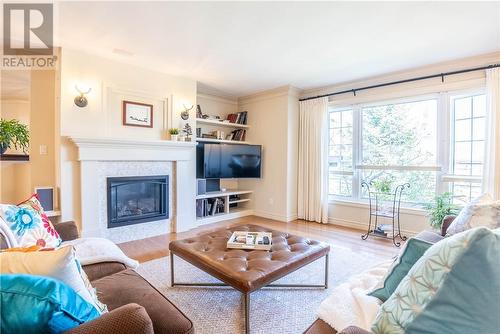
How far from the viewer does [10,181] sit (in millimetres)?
3840

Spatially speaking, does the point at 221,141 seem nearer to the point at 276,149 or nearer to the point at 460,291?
the point at 276,149

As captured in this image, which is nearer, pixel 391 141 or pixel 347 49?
pixel 347 49

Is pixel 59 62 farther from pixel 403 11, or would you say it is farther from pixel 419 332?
pixel 419 332

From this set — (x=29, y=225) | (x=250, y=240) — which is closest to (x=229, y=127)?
(x=250, y=240)

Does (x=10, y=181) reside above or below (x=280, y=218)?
above

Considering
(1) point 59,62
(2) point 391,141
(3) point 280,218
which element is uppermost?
(1) point 59,62

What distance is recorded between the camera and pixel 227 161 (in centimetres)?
460

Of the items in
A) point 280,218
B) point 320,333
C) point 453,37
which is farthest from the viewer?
point 280,218

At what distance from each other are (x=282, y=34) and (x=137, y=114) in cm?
224

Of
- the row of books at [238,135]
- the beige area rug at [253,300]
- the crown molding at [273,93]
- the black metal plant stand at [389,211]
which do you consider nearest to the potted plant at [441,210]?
the black metal plant stand at [389,211]

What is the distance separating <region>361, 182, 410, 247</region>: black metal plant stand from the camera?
3.63 m

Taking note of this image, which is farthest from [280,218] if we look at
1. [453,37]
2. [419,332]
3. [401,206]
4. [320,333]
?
[419,332]

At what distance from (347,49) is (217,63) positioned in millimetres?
1643

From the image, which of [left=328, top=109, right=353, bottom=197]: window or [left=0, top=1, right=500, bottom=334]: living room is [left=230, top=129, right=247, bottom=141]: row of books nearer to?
[left=0, top=1, right=500, bottom=334]: living room
